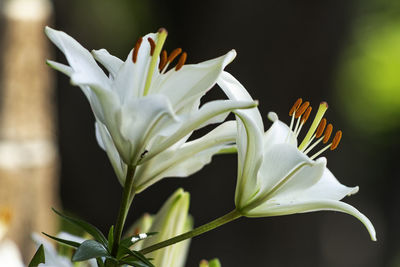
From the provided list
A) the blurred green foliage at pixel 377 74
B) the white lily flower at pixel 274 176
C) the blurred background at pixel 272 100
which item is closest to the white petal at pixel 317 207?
the white lily flower at pixel 274 176

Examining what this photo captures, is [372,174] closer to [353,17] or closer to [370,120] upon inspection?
[370,120]

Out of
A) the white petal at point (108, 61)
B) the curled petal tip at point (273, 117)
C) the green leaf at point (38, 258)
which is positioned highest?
the white petal at point (108, 61)

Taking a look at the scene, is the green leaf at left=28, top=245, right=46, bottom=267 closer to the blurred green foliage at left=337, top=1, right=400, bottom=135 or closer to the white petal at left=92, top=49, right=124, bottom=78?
the white petal at left=92, top=49, right=124, bottom=78

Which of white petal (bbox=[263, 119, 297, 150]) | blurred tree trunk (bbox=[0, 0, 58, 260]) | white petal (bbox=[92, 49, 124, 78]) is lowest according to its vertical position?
blurred tree trunk (bbox=[0, 0, 58, 260])

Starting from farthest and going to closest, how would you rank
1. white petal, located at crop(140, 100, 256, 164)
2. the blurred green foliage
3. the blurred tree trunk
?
the blurred green foliage → the blurred tree trunk → white petal, located at crop(140, 100, 256, 164)

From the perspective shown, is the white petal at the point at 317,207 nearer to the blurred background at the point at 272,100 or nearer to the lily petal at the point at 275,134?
the lily petal at the point at 275,134

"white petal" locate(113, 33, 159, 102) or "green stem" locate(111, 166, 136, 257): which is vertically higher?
"white petal" locate(113, 33, 159, 102)

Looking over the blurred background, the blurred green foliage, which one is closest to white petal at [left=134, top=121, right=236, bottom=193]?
the blurred background
